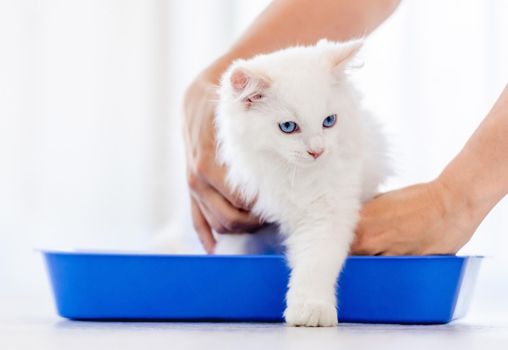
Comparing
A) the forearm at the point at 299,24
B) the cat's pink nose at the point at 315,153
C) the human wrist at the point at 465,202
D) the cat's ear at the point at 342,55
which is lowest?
the human wrist at the point at 465,202

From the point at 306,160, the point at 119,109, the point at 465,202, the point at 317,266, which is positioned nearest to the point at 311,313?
the point at 317,266

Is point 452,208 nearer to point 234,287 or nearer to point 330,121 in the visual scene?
point 330,121

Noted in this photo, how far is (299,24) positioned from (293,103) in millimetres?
508

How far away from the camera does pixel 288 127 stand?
1476mm

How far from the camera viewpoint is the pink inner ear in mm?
1466

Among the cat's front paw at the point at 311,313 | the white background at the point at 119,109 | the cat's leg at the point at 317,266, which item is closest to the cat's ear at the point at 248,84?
the cat's leg at the point at 317,266

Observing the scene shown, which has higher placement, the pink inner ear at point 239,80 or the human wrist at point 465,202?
the pink inner ear at point 239,80

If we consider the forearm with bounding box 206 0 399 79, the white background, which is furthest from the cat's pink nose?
the white background

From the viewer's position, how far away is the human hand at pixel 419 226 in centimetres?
151

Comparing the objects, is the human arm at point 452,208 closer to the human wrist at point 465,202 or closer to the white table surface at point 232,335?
the human wrist at point 465,202

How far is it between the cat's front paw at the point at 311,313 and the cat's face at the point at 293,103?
0.27m

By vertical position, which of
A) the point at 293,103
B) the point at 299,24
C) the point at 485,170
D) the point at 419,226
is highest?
the point at 299,24

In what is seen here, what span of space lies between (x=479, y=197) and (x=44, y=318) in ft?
2.84

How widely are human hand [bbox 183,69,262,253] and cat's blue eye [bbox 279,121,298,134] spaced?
250mm
